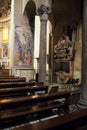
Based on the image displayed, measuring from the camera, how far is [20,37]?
42.4ft

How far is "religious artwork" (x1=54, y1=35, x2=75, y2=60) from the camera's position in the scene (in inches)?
498

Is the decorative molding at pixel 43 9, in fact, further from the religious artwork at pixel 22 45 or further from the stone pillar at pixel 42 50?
the religious artwork at pixel 22 45

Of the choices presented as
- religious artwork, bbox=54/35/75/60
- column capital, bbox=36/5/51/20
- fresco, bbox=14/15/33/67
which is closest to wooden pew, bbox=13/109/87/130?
column capital, bbox=36/5/51/20

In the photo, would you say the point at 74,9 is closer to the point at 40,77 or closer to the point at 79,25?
the point at 79,25

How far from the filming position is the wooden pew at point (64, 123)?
1811 millimetres

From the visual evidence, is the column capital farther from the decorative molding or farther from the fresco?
the fresco

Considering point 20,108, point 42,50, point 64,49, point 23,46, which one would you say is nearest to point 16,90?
point 20,108

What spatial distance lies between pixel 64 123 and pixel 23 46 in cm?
1127

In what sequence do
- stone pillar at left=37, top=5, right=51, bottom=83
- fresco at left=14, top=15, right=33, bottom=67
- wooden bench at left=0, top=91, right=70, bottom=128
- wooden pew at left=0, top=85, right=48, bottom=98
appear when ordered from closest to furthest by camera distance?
wooden bench at left=0, top=91, right=70, bottom=128
wooden pew at left=0, top=85, right=48, bottom=98
stone pillar at left=37, top=5, right=51, bottom=83
fresco at left=14, top=15, right=33, bottom=67

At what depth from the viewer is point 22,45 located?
12.9 m

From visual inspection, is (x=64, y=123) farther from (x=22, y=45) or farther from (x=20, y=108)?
(x=22, y=45)

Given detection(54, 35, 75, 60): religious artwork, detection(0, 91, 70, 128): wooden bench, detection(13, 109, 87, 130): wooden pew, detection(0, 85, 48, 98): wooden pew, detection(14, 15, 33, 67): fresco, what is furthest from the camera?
detection(14, 15, 33, 67): fresco

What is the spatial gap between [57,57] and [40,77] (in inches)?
236

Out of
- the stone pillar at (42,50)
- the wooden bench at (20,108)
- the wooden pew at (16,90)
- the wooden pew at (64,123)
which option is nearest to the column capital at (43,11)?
the stone pillar at (42,50)
